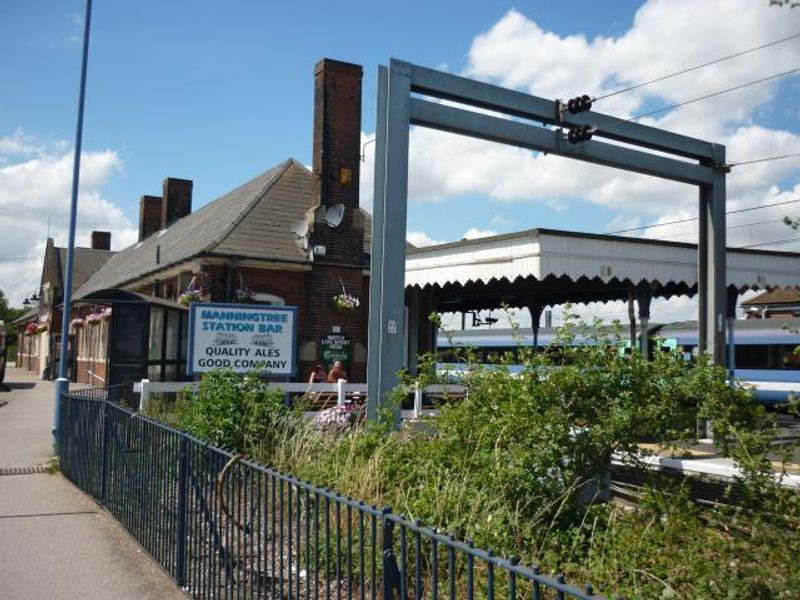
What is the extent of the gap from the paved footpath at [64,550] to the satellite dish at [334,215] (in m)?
11.1

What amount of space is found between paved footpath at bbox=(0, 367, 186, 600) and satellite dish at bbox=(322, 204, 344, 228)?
36.3 ft

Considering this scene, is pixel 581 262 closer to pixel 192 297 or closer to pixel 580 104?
pixel 580 104

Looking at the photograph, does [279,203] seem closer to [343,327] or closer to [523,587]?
[343,327]

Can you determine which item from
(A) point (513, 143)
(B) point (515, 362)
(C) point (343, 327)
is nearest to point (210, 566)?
(B) point (515, 362)

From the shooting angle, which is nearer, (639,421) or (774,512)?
(774,512)

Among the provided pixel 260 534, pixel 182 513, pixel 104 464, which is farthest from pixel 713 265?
pixel 260 534

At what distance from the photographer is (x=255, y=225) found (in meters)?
21.7

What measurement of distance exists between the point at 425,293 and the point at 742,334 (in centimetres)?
1213

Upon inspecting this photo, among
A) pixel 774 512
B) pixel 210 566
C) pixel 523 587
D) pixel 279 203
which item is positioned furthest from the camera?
pixel 279 203

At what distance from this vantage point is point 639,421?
6227 millimetres

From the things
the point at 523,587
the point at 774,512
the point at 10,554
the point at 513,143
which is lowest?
the point at 10,554

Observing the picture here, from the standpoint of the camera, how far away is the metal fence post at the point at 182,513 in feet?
19.4

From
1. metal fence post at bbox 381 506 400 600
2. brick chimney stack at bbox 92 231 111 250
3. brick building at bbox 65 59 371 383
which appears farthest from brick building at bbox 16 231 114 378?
metal fence post at bbox 381 506 400 600

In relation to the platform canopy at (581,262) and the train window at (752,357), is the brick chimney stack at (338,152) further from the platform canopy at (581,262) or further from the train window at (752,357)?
the train window at (752,357)
